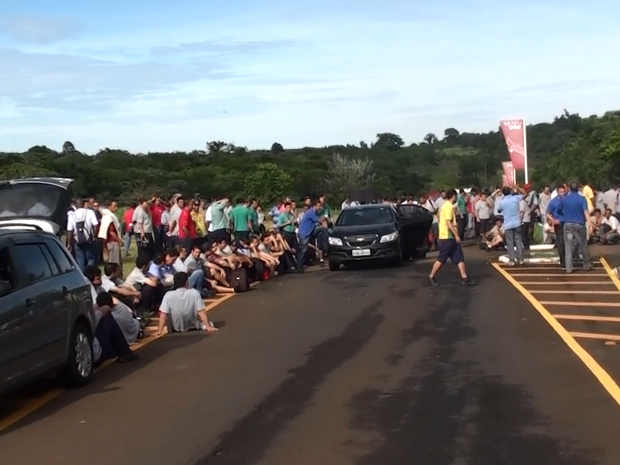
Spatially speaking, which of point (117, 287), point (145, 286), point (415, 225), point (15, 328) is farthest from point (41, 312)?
point (415, 225)

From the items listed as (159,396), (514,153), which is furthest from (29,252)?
(514,153)

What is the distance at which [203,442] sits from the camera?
25.4 feet

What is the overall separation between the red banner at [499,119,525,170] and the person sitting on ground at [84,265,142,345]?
22.8 m

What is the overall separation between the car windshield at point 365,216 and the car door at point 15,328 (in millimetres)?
15712

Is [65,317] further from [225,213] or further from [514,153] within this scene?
[514,153]

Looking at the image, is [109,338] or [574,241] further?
[574,241]

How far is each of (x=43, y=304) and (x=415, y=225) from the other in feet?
57.3

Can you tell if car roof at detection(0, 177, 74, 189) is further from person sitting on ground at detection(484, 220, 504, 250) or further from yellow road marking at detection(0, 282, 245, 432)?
person sitting on ground at detection(484, 220, 504, 250)

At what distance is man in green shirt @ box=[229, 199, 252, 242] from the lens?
24.0 m

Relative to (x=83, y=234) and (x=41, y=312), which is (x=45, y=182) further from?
(x=41, y=312)

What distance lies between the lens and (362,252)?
912 inches

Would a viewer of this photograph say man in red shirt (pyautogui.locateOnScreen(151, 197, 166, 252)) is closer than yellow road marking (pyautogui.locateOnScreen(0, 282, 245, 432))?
No

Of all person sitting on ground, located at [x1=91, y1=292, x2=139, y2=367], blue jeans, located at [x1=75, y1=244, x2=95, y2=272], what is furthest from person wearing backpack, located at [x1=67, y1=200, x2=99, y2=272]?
person sitting on ground, located at [x1=91, y1=292, x2=139, y2=367]

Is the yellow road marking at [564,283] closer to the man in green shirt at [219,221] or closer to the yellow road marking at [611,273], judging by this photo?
the yellow road marking at [611,273]
